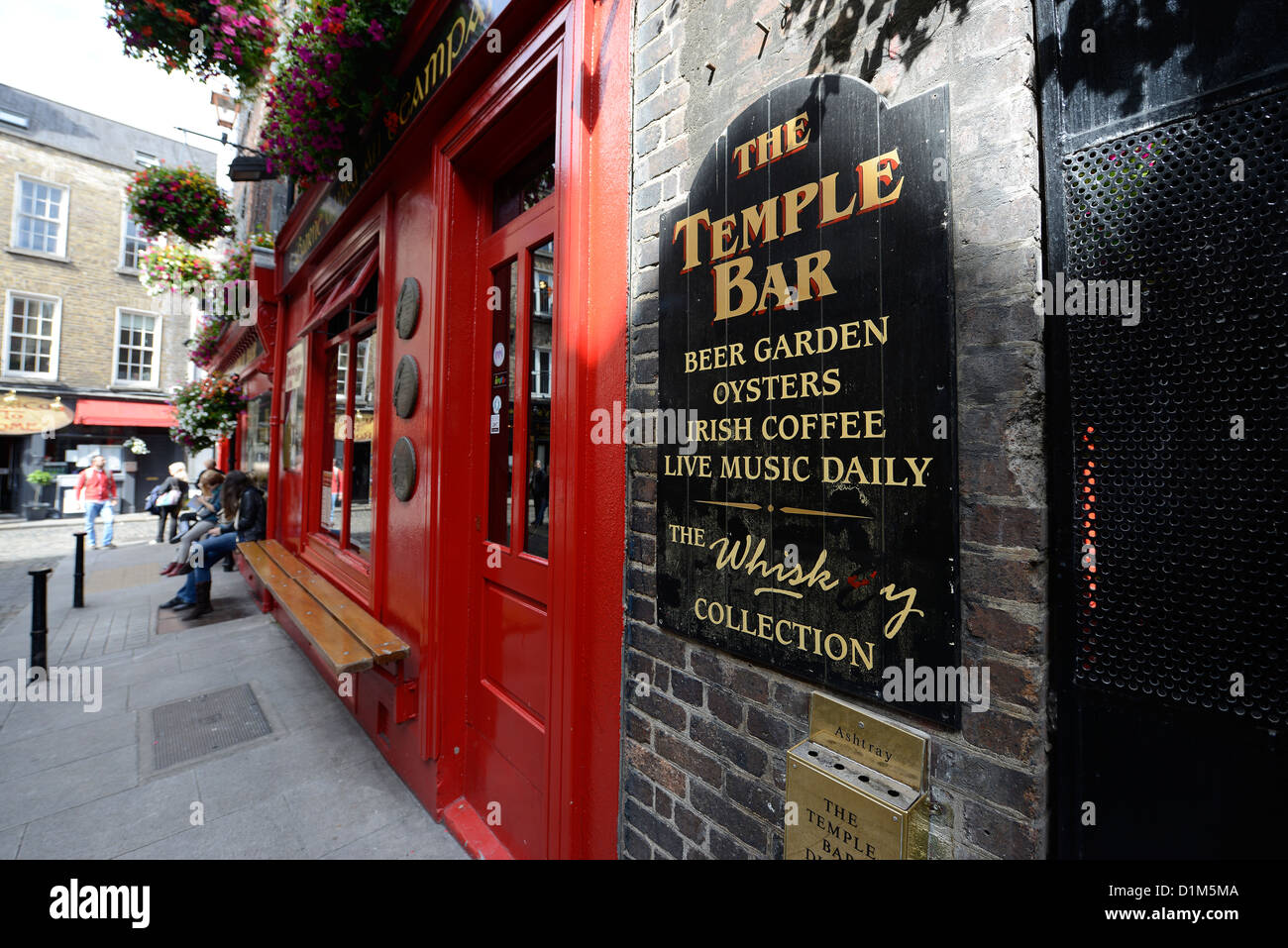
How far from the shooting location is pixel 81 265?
17.5 metres

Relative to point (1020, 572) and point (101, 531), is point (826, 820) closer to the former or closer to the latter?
point (1020, 572)

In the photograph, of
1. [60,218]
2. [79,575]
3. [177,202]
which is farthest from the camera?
[60,218]

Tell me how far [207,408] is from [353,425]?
22.1ft

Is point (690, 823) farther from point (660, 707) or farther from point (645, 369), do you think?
point (645, 369)

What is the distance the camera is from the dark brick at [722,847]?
62.9 inches

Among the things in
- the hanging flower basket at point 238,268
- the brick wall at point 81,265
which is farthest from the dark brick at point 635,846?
the brick wall at point 81,265

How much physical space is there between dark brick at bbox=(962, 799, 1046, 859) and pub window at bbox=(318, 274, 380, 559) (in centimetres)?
420

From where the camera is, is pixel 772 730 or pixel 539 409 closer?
pixel 772 730

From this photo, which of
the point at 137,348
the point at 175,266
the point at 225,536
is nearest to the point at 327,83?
the point at 225,536

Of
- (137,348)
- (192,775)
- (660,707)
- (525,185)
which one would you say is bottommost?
(192,775)

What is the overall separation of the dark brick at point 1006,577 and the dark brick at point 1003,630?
4 centimetres

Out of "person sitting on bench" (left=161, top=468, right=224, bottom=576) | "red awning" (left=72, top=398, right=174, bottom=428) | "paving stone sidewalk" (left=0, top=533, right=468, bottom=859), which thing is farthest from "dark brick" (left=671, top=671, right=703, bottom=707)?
"red awning" (left=72, top=398, right=174, bottom=428)

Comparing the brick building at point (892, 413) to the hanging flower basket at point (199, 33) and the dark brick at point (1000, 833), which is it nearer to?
the dark brick at point (1000, 833)

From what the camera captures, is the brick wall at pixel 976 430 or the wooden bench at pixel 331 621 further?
the wooden bench at pixel 331 621
